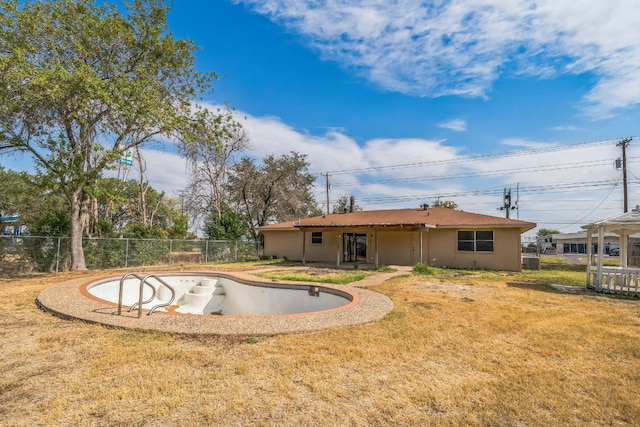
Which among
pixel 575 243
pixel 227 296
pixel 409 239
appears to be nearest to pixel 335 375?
pixel 227 296

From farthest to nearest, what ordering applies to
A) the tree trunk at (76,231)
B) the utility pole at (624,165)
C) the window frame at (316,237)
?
the utility pole at (624,165), the window frame at (316,237), the tree trunk at (76,231)

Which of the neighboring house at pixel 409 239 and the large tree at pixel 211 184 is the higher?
the large tree at pixel 211 184

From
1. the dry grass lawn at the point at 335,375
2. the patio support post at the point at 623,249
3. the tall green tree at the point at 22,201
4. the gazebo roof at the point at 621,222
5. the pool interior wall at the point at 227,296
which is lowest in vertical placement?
the pool interior wall at the point at 227,296

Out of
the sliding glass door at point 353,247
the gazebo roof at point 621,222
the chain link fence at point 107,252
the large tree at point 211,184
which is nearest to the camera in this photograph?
the gazebo roof at point 621,222

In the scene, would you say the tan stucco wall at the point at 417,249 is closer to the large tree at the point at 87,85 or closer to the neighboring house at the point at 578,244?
the large tree at the point at 87,85

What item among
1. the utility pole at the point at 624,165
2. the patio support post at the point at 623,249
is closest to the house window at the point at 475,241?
the patio support post at the point at 623,249

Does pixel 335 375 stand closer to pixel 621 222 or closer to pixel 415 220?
pixel 621 222

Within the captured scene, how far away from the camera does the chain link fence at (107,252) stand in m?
13.5

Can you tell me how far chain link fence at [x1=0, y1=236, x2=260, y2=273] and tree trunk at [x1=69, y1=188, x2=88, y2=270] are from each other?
1.82 feet

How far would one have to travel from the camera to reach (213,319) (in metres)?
6.01

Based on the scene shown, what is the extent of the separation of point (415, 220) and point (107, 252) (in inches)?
613

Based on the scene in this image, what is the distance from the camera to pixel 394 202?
A: 37.2 meters

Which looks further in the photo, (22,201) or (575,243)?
(575,243)

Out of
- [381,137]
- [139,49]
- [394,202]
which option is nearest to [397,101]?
[381,137]
